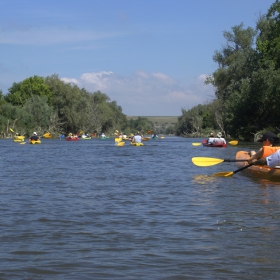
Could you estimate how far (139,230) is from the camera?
24.8ft

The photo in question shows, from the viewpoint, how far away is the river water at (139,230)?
5.66 metres

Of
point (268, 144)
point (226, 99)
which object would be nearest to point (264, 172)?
point (268, 144)

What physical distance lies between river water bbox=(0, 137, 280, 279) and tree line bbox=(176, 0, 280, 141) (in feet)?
107

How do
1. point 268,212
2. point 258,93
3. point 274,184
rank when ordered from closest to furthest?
point 268,212, point 274,184, point 258,93

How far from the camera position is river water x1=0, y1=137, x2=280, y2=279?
5.66 metres

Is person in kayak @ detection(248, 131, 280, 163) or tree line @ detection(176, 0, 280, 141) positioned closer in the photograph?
person in kayak @ detection(248, 131, 280, 163)

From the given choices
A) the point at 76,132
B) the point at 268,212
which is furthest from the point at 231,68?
the point at 268,212

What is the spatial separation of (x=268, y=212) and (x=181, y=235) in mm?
2455

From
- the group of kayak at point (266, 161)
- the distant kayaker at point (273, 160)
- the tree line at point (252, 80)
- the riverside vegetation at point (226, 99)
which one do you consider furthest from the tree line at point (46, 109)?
the distant kayaker at point (273, 160)

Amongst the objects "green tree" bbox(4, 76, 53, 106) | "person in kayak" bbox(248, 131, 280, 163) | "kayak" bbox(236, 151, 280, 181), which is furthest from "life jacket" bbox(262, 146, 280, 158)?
"green tree" bbox(4, 76, 53, 106)

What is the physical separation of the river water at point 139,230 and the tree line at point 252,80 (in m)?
32.6

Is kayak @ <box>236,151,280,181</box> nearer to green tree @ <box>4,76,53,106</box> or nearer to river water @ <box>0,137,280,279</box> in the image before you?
river water @ <box>0,137,280,279</box>

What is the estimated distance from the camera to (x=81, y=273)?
5488 millimetres

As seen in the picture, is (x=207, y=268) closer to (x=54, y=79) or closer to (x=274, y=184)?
(x=274, y=184)
